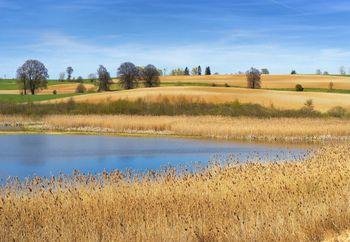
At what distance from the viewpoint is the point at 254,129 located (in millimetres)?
34375

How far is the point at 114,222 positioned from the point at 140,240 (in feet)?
3.69

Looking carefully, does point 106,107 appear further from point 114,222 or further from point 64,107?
point 114,222

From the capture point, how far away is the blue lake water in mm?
20156

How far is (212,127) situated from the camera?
1421 inches

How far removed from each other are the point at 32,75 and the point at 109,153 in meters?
74.7

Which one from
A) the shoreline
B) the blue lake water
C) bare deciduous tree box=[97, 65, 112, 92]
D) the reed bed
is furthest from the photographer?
bare deciduous tree box=[97, 65, 112, 92]

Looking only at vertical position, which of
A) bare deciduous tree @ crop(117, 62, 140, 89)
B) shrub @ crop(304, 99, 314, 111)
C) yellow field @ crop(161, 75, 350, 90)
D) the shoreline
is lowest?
the shoreline

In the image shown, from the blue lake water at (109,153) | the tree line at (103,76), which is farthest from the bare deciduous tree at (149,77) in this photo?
the blue lake water at (109,153)

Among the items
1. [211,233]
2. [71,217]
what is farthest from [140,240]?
[71,217]

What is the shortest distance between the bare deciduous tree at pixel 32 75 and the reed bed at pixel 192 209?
87414 mm

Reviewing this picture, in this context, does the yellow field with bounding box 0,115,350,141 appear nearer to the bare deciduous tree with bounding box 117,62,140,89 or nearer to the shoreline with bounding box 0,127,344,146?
the shoreline with bounding box 0,127,344,146

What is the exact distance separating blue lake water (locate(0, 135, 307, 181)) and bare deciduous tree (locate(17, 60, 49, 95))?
63106 mm

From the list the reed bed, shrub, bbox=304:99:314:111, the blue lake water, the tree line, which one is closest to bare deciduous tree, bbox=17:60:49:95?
the tree line

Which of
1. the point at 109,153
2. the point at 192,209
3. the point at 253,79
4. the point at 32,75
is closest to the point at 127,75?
the point at 32,75
